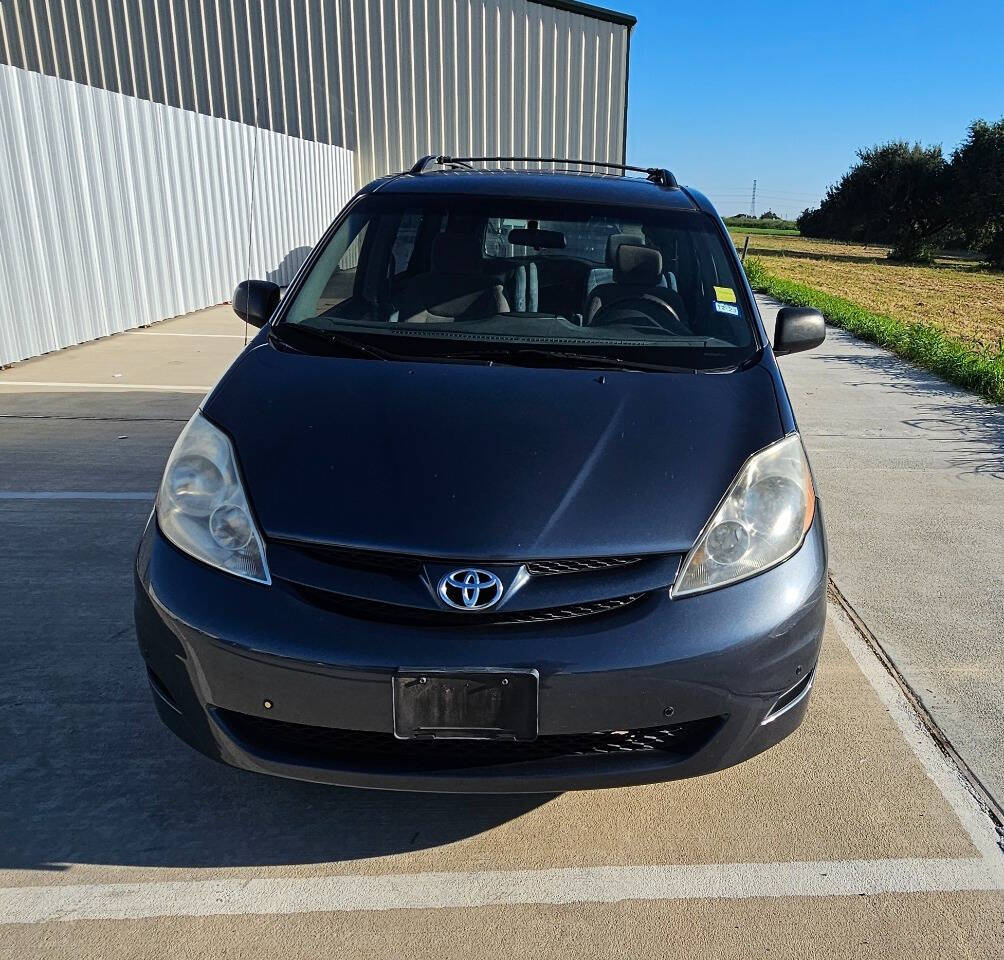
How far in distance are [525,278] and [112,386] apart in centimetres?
481

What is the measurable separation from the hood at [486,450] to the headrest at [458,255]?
0.83 metres

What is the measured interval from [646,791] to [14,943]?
1570mm

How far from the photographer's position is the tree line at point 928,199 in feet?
109

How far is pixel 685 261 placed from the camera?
323cm

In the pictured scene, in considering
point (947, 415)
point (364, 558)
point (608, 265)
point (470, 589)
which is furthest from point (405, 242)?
point (947, 415)

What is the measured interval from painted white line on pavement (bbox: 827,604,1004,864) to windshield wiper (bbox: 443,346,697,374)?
1298 mm

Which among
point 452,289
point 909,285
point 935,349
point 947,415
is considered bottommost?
point 909,285

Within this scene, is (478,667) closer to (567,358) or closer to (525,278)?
(567,358)

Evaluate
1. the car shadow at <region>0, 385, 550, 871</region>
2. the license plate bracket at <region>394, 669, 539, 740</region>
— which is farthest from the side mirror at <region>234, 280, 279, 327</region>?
the license plate bracket at <region>394, 669, 539, 740</region>

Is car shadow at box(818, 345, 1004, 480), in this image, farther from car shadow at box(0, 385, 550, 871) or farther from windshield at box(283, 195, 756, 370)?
car shadow at box(0, 385, 550, 871)

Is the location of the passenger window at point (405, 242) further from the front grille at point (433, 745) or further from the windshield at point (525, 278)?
the front grille at point (433, 745)

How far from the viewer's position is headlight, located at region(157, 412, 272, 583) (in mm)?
1973

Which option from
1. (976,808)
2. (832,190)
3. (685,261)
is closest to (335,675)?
(976,808)

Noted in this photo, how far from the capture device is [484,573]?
186 cm
